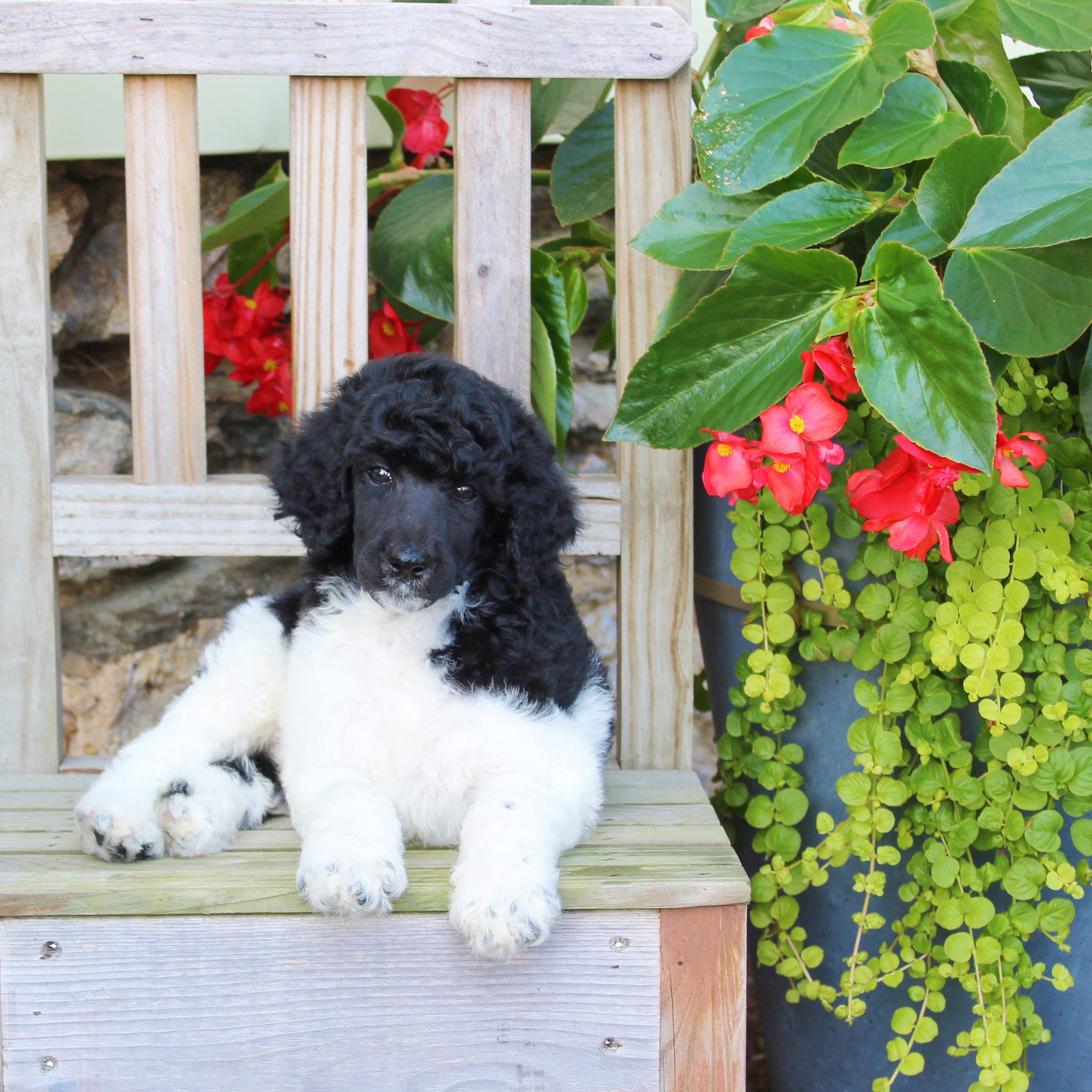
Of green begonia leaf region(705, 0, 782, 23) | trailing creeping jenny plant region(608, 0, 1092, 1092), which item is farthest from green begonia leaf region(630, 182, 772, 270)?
green begonia leaf region(705, 0, 782, 23)

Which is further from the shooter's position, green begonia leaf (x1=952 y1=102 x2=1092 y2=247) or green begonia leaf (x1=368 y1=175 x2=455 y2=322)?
green begonia leaf (x1=368 y1=175 x2=455 y2=322)

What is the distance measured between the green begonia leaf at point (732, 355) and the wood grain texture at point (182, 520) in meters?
0.46

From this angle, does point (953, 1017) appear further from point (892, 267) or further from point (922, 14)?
point (922, 14)

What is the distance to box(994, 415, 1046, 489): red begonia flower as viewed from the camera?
1.50 meters

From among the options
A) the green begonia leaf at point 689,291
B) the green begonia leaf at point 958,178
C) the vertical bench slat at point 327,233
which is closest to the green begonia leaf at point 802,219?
the green begonia leaf at point 958,178

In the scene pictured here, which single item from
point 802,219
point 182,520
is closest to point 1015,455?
point 802,219

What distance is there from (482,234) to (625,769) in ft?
3.64

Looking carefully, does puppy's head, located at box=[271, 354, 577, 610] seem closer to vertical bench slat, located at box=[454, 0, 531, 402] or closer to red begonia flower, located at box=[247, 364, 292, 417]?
vertical bench slat, located at box=[454, 0, 531, 402]

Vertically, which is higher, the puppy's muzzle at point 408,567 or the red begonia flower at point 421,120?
the red begonia flower at point 421,120

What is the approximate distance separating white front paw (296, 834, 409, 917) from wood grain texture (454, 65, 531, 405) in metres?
0.95

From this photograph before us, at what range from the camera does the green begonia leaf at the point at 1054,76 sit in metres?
2.01

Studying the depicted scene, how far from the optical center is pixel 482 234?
2066 millimetres

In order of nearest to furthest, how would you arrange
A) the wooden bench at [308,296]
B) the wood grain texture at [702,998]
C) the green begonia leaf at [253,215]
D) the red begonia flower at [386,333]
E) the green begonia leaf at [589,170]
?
the wood grain texture at [702,998], the wooden bench at [308,296], the green begonia leaf at [589,170], the green begonia leaf at [253,215], the red begonia flower at [386,333]

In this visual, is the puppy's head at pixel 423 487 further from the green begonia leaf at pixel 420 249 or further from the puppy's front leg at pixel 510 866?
the green begonia leaf at pixel 420 249
